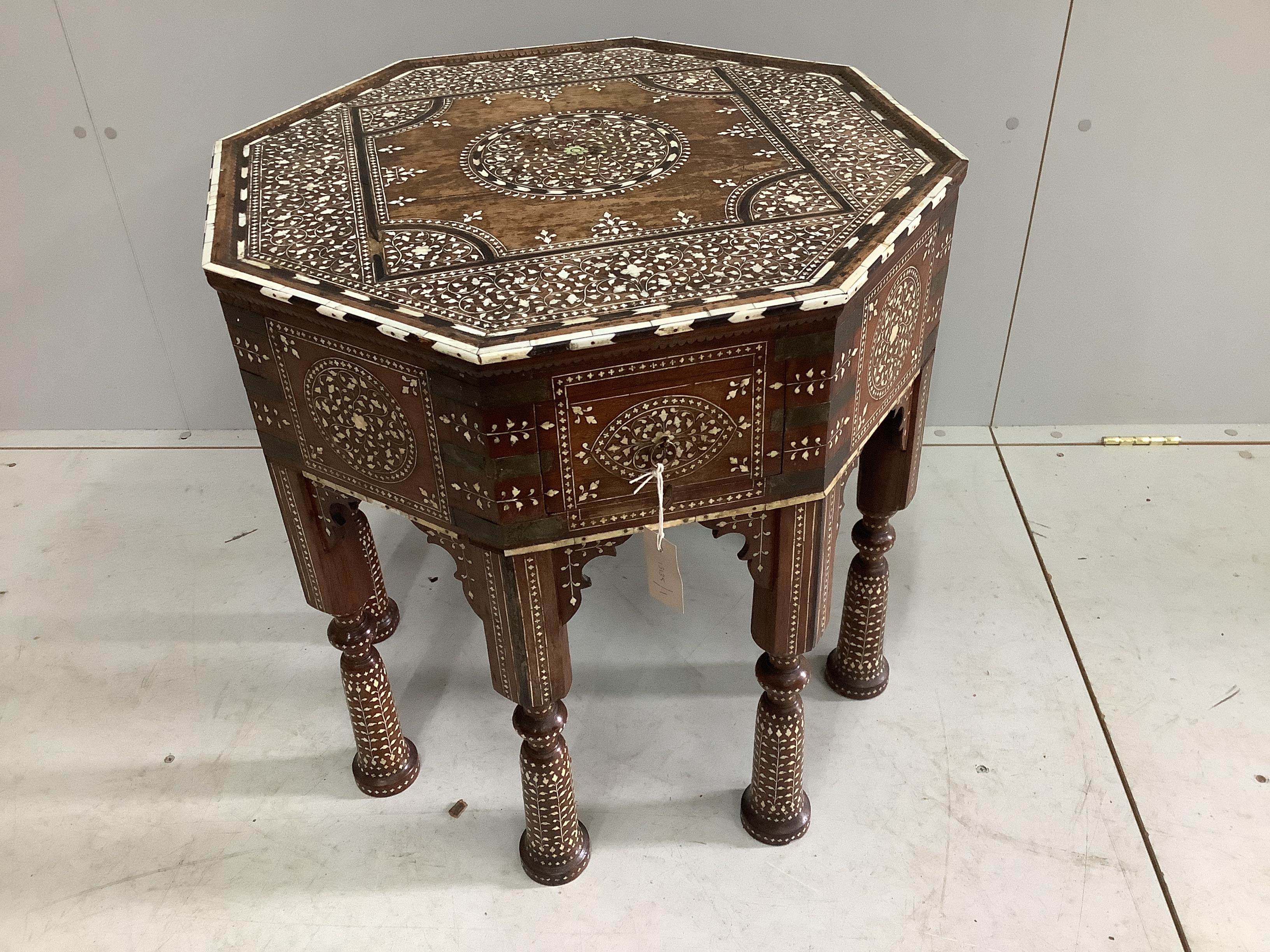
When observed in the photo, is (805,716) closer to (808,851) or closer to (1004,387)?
(808,851)

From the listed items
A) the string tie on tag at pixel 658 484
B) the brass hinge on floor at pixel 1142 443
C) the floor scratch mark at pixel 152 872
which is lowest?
the floor scratch mark at pixel 152 872

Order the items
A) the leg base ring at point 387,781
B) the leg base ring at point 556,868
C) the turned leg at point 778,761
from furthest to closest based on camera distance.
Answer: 1. the leg base ring at point 387,781
2. the leg base ring at point 556,868
3. the turned leg at point 778,761

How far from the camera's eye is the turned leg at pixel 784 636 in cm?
139

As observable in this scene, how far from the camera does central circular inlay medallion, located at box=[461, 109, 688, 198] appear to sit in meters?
1.45

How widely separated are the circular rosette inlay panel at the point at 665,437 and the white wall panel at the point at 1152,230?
1407mm

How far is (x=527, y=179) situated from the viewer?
1.47m

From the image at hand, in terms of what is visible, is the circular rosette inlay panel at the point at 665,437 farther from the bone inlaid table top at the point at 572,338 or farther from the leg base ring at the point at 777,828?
the leg base ring at the point at 777,828

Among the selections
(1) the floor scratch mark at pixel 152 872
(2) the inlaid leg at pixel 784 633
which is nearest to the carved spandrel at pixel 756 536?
(2) the inlaid leg at pixel 784 633

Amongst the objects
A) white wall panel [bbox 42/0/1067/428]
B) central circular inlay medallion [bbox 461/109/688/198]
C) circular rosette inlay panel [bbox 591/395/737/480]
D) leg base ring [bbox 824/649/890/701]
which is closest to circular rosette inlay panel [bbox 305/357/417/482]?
circular rosette inlay panel [bbox 591/395/737/480]

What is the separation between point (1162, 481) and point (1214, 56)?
3.04 ft

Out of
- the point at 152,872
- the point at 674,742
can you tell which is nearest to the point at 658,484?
the point at 674,742

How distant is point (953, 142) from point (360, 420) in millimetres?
1520

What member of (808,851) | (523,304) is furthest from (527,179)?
(808,851)

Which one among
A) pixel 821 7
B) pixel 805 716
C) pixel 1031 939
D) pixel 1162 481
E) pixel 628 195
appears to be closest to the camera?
pixel 628 195
